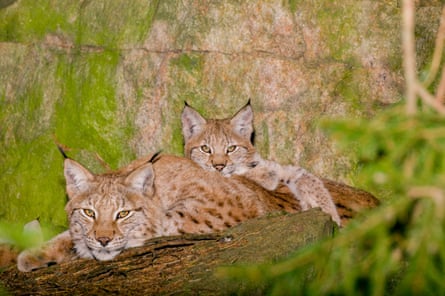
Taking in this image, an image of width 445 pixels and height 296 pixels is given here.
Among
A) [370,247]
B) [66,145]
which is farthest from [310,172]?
[370,247]

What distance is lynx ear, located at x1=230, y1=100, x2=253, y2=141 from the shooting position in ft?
15.8

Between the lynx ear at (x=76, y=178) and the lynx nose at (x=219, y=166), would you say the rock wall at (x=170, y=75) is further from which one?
the lynx ear at (x=76, y=178)

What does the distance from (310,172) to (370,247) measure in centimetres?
332

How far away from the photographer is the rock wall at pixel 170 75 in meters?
4.93

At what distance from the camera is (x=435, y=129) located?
1.43m

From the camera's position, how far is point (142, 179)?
159 inches

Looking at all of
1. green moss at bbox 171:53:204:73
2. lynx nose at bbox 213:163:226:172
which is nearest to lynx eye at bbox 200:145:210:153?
lynx nose at bbox 213:163:226:172

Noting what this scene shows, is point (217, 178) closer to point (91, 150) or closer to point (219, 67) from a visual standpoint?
point (219, 67)

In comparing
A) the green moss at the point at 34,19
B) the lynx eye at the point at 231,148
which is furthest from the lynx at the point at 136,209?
the green moss at the point at 34,19

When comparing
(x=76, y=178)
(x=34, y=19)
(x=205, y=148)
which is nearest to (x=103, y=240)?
(x=76, y=178)

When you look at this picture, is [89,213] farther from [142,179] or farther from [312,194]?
[312,194]

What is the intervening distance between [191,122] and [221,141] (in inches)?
9.9

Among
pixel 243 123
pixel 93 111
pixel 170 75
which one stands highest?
pixel 170 75

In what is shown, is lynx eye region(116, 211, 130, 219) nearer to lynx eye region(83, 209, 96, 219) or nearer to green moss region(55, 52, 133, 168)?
lynx eye region(83, 209, 96, 219)
